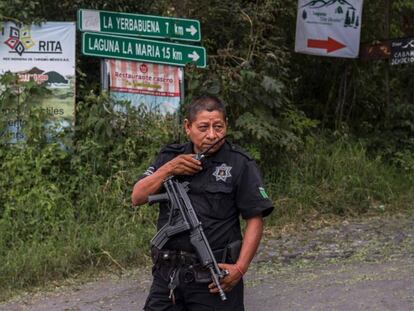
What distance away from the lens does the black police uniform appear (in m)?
2.96

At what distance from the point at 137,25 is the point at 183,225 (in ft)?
16.2

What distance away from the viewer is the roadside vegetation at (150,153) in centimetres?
592

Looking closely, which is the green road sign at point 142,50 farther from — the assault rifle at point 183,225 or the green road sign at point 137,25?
the assault rifle at point 183,225

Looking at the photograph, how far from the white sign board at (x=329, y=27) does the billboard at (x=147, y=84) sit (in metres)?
2.54

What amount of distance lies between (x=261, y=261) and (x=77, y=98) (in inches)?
118

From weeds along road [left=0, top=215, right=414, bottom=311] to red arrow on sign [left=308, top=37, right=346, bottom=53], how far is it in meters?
3.47

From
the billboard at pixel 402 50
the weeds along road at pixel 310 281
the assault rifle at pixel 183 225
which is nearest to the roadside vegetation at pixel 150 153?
the weeds along road at pixel 310 281

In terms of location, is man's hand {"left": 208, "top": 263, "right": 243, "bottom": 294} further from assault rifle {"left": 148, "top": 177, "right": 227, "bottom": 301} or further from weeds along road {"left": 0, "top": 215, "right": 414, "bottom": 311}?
weeds along road {"left": 0, "top": 215, "right": 414, "bottom": 311}

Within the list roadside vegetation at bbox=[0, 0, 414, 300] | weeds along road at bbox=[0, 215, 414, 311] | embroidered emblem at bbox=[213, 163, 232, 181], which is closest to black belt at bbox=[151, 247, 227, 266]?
embroidered emblem at bbox=[213, 163, 232, 181]

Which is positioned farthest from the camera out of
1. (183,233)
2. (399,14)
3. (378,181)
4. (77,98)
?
(399,14)

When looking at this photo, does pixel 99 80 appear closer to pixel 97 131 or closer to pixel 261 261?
pixel 97 131

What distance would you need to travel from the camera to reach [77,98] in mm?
7387

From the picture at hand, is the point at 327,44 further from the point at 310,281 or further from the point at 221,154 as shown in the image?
the point at 221,154

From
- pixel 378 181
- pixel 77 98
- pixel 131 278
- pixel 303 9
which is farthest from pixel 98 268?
pixel 303 9
